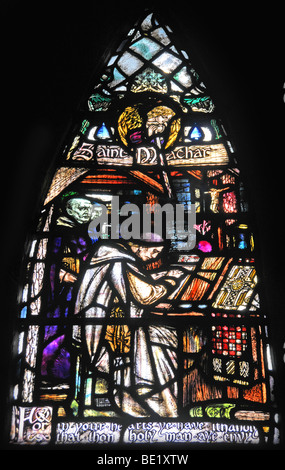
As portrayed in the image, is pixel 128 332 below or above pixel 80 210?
below

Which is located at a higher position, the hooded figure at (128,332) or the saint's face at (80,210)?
the saint's face at (80,210)

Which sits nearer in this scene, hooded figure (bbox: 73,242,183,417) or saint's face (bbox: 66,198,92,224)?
hooded figure (bbox: 73,242,183,417)

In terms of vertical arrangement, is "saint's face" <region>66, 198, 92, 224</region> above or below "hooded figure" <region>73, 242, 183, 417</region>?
above

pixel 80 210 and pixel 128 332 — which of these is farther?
pixel 80 210

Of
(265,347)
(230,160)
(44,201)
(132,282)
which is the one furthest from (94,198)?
(265,347)

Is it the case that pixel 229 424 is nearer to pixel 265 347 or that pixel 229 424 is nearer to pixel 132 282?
pixel 265 347

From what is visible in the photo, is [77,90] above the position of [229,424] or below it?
above

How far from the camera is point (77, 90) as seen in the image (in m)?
5.39

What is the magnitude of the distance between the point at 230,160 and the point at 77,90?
1456 mm

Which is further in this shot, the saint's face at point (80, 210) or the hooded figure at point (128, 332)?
the saint's face at point (80, 210)

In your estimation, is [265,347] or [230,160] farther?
[230,160]
